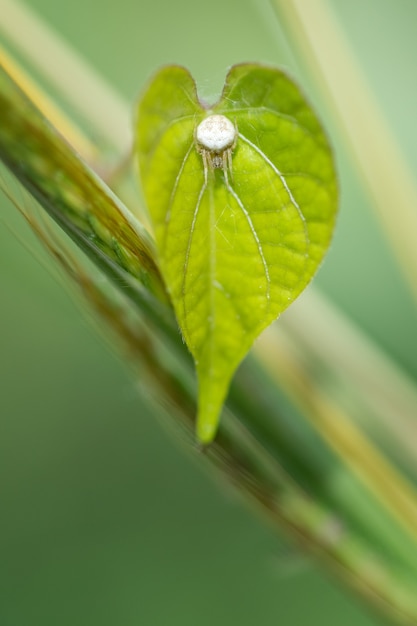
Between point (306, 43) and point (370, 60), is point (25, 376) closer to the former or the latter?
point (370, 60)

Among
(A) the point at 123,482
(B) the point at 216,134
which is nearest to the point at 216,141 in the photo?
(B) the point at 216,134

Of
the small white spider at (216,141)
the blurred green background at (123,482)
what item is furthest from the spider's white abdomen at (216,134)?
the blurred green background at (123,482)

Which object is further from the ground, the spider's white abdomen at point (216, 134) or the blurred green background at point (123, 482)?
the spider's white abdomen at point (216, 134)

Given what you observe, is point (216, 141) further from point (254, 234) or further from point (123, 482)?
point (123, 482)

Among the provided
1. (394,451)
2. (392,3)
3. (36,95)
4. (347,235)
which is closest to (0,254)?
(36,95)

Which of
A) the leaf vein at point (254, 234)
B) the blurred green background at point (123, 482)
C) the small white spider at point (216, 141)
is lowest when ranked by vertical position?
the blurred green background at point (123, 482)

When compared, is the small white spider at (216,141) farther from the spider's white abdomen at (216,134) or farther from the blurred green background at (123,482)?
the blurred green background at (123,482)
